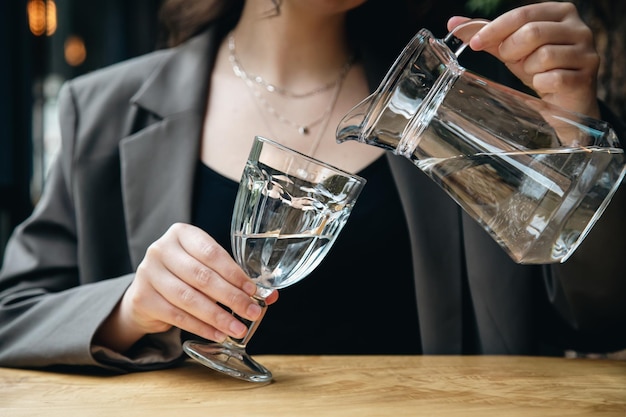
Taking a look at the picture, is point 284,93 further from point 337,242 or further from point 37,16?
point 37,16

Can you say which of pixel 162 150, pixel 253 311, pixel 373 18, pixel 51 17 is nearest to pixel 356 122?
pixel 253 311

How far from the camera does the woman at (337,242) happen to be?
113 cm

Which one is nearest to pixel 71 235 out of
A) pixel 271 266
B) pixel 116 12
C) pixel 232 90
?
pixel 232 90

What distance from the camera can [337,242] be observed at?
1244 millimetres

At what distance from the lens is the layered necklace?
1367 millimetres

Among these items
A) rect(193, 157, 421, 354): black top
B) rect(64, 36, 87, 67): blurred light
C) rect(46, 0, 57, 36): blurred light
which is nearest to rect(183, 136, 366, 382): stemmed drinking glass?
rect(193, 157, 421, 354): black top

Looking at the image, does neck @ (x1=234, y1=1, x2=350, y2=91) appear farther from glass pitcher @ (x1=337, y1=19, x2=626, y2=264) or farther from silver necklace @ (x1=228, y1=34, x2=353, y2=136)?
glass pitcher @ (x1=337, y1=19, x2=626, y2=264)

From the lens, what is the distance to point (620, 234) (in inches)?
40.5

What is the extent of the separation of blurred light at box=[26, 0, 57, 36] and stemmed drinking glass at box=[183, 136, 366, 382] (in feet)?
7.86

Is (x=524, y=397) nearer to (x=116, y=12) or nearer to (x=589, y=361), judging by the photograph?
(x=589, y=361)

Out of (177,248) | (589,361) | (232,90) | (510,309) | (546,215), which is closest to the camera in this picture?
(546,215)

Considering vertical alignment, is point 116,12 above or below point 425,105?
above

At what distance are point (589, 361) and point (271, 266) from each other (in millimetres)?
493

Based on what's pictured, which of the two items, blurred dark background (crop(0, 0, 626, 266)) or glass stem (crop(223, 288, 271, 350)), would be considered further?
blurred dark background (crop(0, 0, 626, 266))
